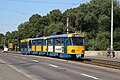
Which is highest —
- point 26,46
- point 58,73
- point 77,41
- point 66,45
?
point 77,41

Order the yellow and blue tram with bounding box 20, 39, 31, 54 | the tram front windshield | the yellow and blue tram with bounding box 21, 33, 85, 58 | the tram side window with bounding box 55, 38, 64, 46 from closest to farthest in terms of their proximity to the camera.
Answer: the yellow and blue tram with bounding box 21, 33, 85, 58, the tram front windshield, the tram side window with bounding box 55, 38, 64, 46, the yellow and blue tram with bounding box 20, 39, 31, 54

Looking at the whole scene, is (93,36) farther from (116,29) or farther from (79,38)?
(79,38)

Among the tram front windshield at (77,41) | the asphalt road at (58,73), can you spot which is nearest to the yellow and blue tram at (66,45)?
the tram front windshield at (77,41)

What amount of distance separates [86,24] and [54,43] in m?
51.9

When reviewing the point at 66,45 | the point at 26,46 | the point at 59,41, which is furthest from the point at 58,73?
the point at 26,46

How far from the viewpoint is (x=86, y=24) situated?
9569cm

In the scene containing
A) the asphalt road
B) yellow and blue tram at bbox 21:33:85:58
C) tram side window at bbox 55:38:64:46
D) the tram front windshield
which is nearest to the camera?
the asphalt road

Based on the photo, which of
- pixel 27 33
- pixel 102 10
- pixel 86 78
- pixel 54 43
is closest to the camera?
pixel 86 78

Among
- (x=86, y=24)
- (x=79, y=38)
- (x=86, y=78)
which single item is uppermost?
(x=86, y=24)

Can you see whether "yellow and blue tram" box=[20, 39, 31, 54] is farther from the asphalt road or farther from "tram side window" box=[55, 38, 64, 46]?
the asphalt road

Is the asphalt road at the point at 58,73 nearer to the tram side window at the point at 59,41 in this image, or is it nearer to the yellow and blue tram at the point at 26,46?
the tram side window at the point at 59,41

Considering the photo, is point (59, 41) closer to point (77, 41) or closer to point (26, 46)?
point (77, 41)

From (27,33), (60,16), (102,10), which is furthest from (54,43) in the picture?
(27,33)

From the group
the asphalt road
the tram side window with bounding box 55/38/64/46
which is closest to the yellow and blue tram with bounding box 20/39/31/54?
the tram side window with bounding box 55/38/64/46
